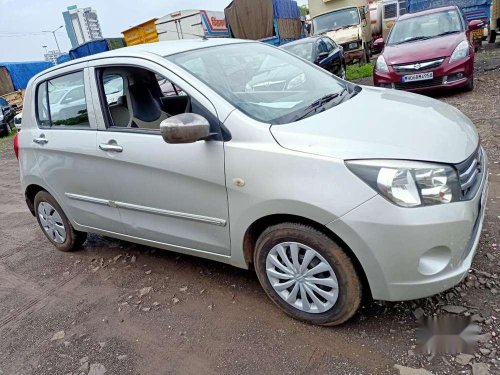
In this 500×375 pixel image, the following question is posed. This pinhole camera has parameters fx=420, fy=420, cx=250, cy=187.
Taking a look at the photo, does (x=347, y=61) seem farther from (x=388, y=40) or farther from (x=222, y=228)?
(x=222, y=228)

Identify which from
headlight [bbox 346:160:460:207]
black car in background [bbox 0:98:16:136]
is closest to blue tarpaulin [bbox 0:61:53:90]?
black car in background [bbox 0:98:16:136]

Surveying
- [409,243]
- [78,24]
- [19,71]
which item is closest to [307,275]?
[409,243]

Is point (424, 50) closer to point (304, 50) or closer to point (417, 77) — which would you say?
point (417, 77)

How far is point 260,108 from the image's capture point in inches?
102

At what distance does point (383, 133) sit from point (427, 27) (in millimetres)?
6967

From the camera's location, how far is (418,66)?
6969 millimetres

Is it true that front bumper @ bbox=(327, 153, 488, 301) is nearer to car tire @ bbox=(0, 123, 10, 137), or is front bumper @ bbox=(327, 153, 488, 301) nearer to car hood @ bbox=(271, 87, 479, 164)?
car hood @ bbox=(271, 87, 479, 164)

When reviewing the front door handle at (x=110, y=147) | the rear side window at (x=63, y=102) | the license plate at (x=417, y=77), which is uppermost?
the rear side window at (x=63, y=102)

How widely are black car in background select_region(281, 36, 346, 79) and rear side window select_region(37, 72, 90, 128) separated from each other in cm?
677

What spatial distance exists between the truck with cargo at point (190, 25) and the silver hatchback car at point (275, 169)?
1478cm

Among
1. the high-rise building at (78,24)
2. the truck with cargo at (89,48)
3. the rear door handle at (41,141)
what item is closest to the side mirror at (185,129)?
the rear door handle at (41,141)

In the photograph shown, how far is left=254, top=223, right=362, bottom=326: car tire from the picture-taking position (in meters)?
2.27

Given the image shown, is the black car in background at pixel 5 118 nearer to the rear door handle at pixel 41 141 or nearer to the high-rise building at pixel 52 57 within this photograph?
the high-rise building at pixel 52 57

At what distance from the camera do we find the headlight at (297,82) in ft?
9.93
